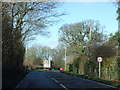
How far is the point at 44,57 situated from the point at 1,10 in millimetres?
84959

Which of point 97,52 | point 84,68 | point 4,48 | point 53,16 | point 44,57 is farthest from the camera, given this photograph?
point 44,57

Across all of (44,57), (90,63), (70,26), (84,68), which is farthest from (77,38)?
(44,57)

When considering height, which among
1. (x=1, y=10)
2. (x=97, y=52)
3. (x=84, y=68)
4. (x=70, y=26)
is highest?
(x=70, y=26)

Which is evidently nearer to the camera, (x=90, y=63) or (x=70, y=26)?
(x=90, y=63)

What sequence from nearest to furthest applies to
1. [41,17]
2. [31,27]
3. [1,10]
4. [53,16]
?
[1,10] < [53,16] < [41,17] < [31,27]

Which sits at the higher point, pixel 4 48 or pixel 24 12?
pixel 24 12

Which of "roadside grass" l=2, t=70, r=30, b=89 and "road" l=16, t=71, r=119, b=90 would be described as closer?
"roadside grass" l=2, t=70, r=30, b=89

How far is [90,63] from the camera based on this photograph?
123 ft

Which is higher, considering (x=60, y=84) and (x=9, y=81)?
(x=9, y=81)

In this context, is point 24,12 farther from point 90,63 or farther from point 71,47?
point 71,47

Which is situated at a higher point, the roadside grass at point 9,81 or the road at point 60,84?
the roadside grass at point 9,81

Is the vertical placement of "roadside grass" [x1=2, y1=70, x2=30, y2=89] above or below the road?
above

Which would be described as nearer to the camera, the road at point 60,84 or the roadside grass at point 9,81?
the roadside grass at point 9,81

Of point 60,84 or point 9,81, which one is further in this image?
point 60,84
